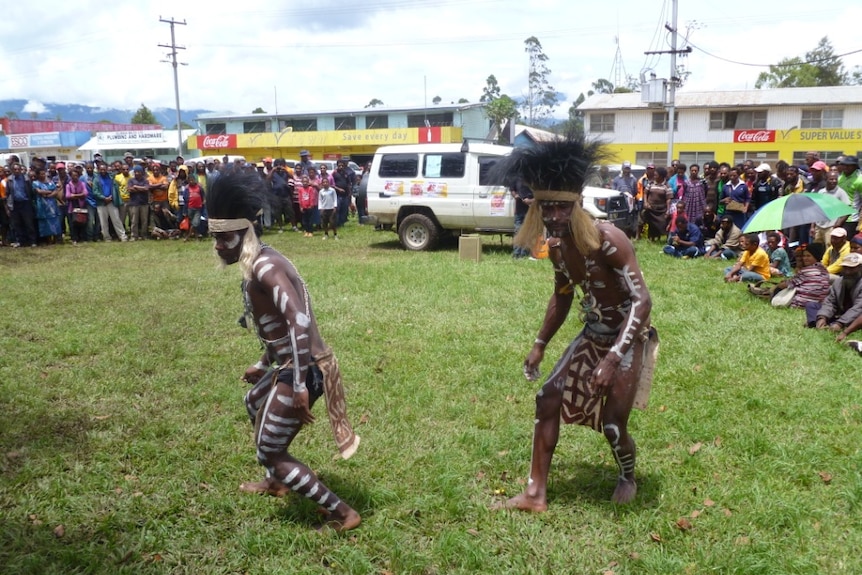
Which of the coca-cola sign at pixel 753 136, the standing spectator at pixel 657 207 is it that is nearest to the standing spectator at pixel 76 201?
the standing spectator at pixel 657 207

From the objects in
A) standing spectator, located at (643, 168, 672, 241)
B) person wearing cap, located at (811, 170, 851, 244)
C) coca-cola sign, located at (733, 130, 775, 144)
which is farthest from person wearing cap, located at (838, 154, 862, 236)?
coca-cola sign, located at (733, 130, 775, 144)

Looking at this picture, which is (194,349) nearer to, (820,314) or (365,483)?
(365,483)

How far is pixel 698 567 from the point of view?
3.38 metres

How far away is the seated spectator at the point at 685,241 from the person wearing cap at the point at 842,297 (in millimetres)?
5188

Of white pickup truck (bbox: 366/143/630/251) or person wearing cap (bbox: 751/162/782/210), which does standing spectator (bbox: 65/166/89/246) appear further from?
person wearing cap (bbox: 751/162/782/210)

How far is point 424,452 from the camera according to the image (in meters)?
4.65

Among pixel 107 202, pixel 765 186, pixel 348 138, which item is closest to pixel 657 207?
pixel 765 186

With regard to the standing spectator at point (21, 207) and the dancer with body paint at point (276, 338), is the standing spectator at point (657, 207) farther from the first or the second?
the standing spectator at point (21, 207)

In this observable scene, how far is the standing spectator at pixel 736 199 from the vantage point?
12758mm

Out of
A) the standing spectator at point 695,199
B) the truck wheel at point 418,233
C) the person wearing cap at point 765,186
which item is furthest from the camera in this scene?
the truck wheel at point 418,233

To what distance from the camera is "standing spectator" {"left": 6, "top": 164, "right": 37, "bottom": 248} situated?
46.8 ft

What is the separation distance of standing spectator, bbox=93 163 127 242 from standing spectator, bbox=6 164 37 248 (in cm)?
136

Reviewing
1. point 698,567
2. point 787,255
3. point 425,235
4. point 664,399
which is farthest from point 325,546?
point 425,235

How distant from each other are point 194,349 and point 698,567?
5.29m
